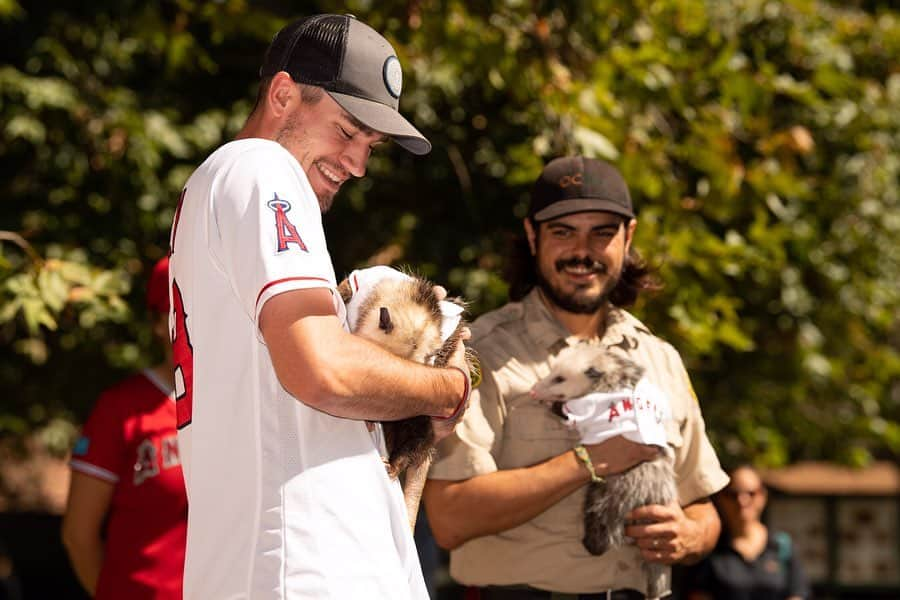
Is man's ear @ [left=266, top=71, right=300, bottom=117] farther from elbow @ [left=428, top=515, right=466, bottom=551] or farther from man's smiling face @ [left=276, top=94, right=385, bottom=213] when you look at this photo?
elbow @ [left=428, top=515, right=466, bottom=551]

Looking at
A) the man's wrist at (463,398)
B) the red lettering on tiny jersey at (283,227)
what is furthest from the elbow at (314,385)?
the man's wrist at (463,398)

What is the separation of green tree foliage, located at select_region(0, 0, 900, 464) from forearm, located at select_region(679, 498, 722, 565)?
2.25 m

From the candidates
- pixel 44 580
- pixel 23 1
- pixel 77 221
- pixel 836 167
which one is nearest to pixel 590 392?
pixel 77 221

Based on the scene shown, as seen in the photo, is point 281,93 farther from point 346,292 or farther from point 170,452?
point 170,452

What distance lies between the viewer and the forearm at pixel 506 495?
3852mm

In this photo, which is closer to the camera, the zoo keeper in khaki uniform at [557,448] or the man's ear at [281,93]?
the man's ear at [281,93]

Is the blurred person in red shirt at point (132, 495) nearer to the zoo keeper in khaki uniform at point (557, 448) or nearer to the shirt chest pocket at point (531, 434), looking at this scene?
the zoo keeper in khaki uniform at point (557, 448)

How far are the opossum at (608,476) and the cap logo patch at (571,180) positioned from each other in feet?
1.90

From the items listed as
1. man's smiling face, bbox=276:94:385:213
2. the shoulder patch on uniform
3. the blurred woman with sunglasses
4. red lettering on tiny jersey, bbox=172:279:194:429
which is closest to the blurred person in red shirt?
the shoulder patch on uniform

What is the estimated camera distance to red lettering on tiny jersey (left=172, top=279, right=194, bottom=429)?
105 inches

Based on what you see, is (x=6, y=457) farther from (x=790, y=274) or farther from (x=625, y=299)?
(x=625, y=299)

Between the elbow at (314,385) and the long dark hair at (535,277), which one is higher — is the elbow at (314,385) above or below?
below

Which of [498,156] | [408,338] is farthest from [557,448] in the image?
[498,156]

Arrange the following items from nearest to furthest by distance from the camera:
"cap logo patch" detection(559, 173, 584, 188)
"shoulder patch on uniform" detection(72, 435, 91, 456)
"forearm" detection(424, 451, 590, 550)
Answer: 1. "forearm" detection(424, 451, 590, 550)
2. "cap logo patch" detection(559, 173, 584, 188)
3. "shoulder patch on uniform" detection(72, 435, 91, 456)
